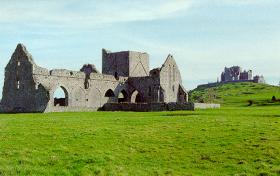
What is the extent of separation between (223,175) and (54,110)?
4112cm

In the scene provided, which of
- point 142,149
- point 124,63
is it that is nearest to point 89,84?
point 124,63

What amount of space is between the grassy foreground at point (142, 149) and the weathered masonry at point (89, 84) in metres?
27.1

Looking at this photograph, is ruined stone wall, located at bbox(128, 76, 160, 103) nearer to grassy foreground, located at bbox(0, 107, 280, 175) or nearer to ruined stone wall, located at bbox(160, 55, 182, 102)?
ruined stone wall, located at bbox(160, 55, 182, 102)

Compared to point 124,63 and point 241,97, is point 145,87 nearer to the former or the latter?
point 124,63

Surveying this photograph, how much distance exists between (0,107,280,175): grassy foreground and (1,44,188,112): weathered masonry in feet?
88.9

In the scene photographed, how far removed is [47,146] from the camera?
25000mm

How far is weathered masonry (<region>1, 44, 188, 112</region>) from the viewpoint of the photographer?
63031 mm

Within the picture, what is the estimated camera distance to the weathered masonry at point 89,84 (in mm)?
63031

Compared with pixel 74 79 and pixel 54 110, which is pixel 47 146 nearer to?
pixel 54 110

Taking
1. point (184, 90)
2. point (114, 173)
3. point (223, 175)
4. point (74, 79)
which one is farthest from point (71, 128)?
point (184, 90)

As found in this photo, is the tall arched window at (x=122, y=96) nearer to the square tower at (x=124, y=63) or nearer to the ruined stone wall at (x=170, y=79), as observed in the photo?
the square tower at (x=124, y=63)

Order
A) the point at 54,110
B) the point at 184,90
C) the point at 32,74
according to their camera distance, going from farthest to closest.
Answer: the point at 184,90 < the point at 32,74 < the point at 54,110

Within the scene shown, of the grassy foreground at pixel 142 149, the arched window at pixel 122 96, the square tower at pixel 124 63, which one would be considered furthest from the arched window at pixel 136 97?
the grassy foreground at pixel 142 149

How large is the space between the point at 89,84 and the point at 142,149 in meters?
47.8
